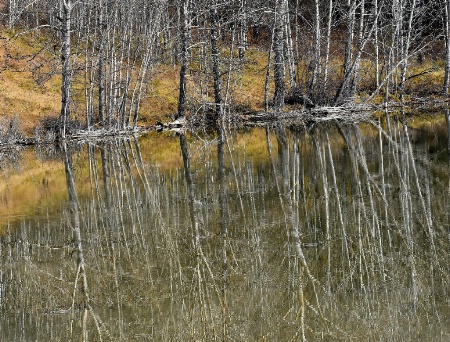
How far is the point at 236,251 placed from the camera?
641cm

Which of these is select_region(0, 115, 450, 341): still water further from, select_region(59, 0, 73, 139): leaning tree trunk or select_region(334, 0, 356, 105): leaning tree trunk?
select_region(334, 0, 356, 105): leaning tree trunk

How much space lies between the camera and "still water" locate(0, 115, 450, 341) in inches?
180

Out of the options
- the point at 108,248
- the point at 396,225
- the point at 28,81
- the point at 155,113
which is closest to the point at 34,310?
the point at 108,248

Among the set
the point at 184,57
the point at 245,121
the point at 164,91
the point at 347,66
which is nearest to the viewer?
the point at 184,57

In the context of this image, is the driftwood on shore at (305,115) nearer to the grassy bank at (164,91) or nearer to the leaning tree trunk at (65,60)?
the grassy bank at (164,91)

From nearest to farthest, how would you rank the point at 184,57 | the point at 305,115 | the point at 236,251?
the point at 236,251, the point at 184,57, the point at 305,115

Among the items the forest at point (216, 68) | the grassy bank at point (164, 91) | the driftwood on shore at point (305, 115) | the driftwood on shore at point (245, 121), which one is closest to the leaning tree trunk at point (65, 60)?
the forest at point (216, 68)

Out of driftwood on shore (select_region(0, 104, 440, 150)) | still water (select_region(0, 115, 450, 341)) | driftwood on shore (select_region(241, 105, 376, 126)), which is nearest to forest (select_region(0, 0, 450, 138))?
driftwood on shore (select_region(0, 104, 440, 150))

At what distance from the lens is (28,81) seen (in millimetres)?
34219

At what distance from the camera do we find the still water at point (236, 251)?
457 centimetres

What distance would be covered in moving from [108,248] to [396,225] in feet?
10.6

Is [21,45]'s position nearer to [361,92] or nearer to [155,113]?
[155,113]

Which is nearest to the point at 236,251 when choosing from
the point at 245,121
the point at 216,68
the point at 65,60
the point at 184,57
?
the point at 65,60

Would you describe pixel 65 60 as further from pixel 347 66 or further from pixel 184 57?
pixel 347 66
